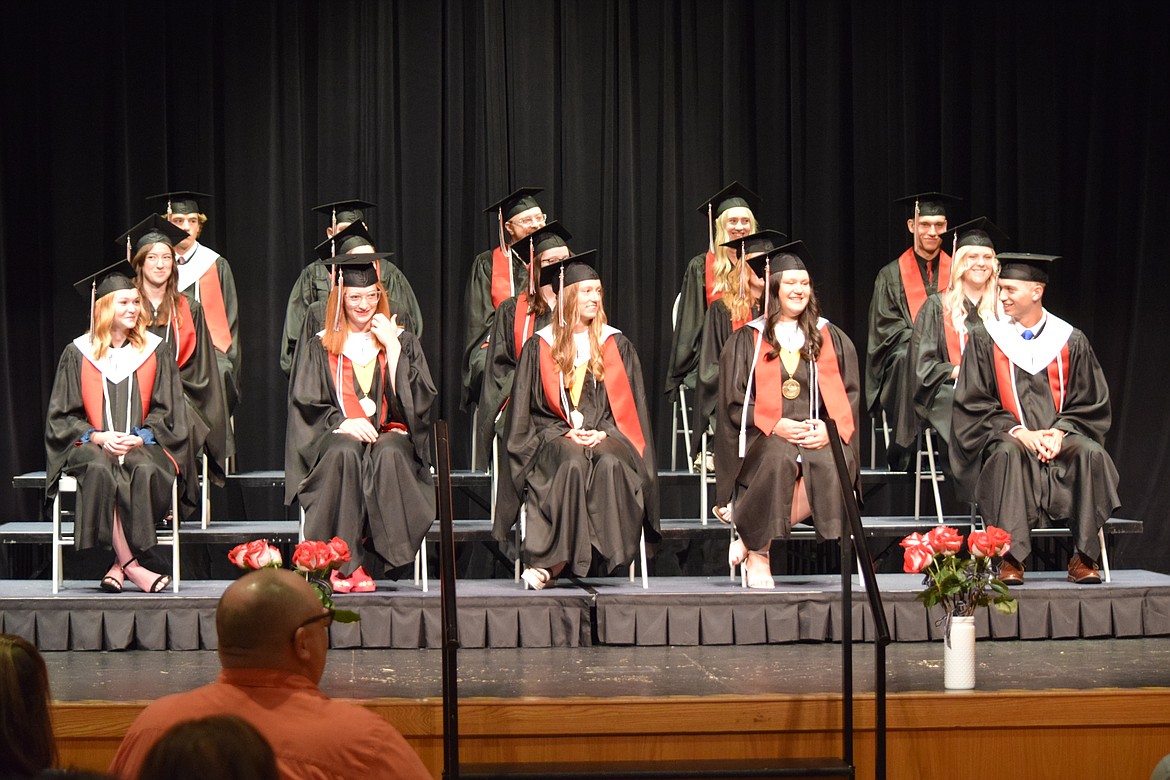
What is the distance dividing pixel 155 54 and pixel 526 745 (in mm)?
5924

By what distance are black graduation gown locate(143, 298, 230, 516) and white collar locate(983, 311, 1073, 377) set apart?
3.97m

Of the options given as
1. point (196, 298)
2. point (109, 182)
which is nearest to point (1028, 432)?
point (196, 298)

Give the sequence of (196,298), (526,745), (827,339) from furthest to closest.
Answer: (196,298), (827,339), (526,745)

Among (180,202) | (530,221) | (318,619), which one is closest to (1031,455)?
(530,221)

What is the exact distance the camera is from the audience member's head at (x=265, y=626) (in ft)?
8.91

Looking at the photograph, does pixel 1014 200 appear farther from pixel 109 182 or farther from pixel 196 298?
pixel 109 182

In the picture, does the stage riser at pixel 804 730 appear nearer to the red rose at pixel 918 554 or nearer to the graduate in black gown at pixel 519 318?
the red rose at pixel 918 554

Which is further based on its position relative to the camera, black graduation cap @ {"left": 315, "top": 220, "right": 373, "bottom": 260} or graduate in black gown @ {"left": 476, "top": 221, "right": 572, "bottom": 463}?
black graduation cap @ {"left": 315, "top": 220, "right": 373, "bottom": 260}

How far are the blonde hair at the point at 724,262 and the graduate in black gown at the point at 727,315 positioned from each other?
0.07 feet

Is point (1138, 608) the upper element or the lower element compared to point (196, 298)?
lower

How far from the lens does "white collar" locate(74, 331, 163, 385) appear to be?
6789 millimetres

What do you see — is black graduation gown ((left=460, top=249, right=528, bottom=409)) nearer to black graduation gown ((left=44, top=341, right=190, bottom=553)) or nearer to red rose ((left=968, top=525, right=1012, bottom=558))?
black graduation gown ((left=44, top=341, right=190, bottom=553))

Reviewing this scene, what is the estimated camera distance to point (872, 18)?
918 cm

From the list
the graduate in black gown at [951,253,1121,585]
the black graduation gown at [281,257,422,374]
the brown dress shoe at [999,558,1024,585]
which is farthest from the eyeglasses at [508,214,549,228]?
the brown dress shoe at [999,558,1024,585]
